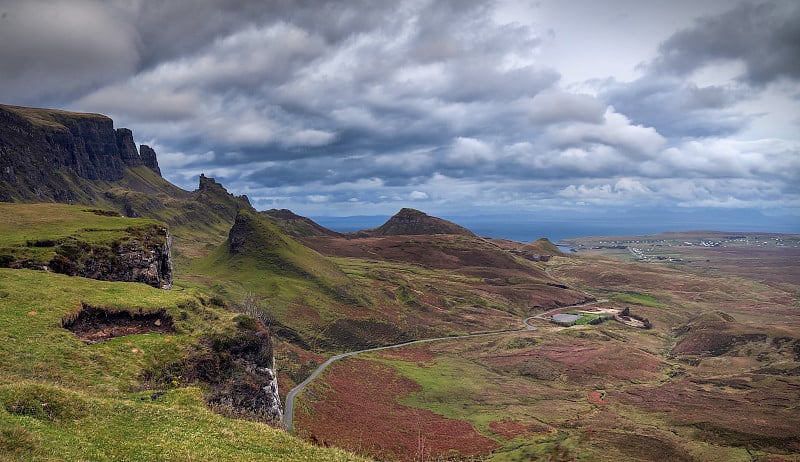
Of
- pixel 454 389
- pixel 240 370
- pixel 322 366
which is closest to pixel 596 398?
pixel 454 389

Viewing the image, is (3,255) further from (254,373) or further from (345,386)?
(345,386)

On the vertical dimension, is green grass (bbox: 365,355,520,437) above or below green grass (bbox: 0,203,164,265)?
below

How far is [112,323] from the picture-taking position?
5081 centimetres

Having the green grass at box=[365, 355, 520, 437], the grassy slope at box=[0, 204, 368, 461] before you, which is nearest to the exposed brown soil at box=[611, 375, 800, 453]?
the green grass at box=[365, 355, 520, 437]

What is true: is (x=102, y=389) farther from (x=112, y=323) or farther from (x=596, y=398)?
(x=596, y=398)

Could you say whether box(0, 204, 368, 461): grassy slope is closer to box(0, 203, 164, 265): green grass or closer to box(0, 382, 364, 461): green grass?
box(0, 382, 364, 461): green grass

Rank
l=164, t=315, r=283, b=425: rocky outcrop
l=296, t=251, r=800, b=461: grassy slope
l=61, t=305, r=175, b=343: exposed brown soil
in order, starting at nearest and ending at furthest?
l=61, t=305, r=175, b=343: exposed brown soil
l=164, t=315, r=283, b=425: rocky outcrop
l=296, t=251, r=800, b=461: grassy slope

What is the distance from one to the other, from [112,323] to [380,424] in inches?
2158

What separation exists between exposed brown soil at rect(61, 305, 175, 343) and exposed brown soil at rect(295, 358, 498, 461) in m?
26.6

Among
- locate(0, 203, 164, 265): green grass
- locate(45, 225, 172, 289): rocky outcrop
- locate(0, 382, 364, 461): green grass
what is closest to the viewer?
locate(0, 382, 364, 461): green grass

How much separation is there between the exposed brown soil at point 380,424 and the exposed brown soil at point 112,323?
26.6m

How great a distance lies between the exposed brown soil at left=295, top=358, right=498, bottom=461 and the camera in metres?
74.9

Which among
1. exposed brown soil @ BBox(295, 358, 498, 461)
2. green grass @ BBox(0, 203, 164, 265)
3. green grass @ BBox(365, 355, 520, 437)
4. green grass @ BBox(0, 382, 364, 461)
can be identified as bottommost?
green grass @ BBox(365, 355, 520, 437)

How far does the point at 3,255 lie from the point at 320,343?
89.8 meters
